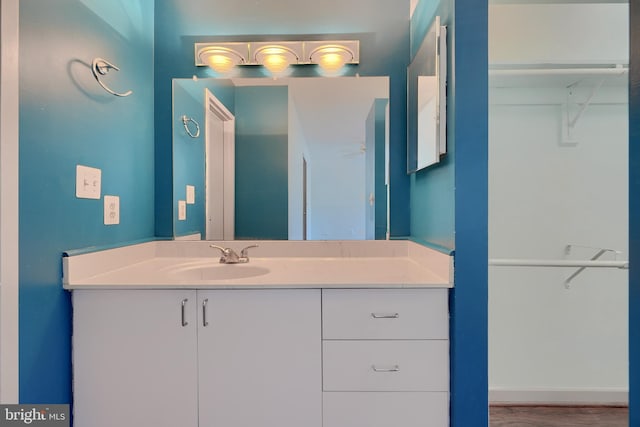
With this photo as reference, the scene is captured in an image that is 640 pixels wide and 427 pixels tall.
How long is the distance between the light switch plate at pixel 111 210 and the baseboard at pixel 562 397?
2.22m

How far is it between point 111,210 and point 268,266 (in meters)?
0.75

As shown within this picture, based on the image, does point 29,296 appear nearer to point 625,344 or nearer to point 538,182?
point 538,182

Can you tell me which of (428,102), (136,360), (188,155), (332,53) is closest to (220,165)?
(188,155)

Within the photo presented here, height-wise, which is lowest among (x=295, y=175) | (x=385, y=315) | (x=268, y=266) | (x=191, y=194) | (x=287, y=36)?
(x=385, y=315)

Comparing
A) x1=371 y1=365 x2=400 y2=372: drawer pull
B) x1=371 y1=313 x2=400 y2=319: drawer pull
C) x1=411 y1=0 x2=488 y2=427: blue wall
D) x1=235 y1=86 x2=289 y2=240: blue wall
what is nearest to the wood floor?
x1=411 y1=0 x2=488 y2=427: blue wall

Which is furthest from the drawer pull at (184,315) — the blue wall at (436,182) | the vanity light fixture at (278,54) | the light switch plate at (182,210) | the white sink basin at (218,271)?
the vanity light fixture at (278,54)

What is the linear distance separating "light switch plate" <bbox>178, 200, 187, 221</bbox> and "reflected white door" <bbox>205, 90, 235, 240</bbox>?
0.14 m

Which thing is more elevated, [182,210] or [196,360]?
[182,210]

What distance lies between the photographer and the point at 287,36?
1.78m

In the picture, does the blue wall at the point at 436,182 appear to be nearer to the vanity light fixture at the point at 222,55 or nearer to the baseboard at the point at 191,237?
the vanity light fixture at the point at 222,55

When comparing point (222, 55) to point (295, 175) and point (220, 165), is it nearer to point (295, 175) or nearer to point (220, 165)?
point (220, 165)

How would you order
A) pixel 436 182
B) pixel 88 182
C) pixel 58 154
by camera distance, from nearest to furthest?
pixel 58 154
pixel 88 182
pixel 436 182

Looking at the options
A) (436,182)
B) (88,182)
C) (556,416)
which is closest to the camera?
(88,182)

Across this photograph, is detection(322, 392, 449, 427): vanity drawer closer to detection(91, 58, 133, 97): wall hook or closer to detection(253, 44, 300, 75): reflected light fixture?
detection(91, 58, 133, 97): wall hook
